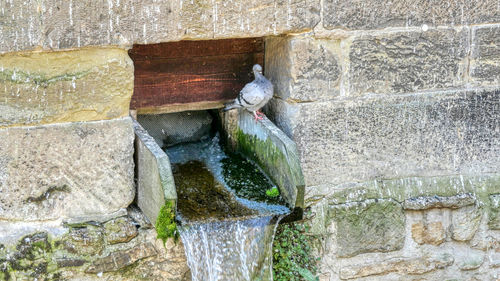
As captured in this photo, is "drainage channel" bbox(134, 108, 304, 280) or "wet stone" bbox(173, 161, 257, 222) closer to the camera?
"drainage channel" bbox(134, 108, 304, 280)

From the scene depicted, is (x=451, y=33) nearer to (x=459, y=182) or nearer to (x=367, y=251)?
(x=459, y=182)

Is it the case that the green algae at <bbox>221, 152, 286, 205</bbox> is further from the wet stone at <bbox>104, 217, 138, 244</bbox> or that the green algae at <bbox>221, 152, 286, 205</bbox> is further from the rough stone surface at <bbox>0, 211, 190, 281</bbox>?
the wet stone at <bbox>104, 217, 138, 244</bbox>

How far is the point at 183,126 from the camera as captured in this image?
4.87 metres

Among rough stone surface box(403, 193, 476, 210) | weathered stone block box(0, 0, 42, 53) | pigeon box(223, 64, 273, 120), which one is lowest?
rough stone surface box(403, 193, 476, 210)

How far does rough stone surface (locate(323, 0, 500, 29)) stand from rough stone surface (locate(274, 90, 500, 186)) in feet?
1.44

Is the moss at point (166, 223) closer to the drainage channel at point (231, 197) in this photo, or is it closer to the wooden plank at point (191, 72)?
the drainage channel at point (231, 197)

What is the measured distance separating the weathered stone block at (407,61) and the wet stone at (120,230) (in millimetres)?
1483

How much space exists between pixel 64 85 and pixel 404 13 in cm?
194

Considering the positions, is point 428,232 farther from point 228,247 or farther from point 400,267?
point 228,247

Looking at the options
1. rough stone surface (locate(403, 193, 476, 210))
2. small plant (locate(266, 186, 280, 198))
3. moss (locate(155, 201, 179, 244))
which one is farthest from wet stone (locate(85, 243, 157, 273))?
rough stone surface (locate(403, 193, 476, 210))

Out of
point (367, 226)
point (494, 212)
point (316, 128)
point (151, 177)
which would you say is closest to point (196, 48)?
point (316, 128)

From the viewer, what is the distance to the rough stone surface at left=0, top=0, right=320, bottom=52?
3.09 m

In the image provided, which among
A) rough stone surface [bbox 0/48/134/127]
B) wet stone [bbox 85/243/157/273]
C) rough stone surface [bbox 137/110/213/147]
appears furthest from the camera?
rough stone surface [bbox 137/110/213/147]

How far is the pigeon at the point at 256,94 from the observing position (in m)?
3.78
